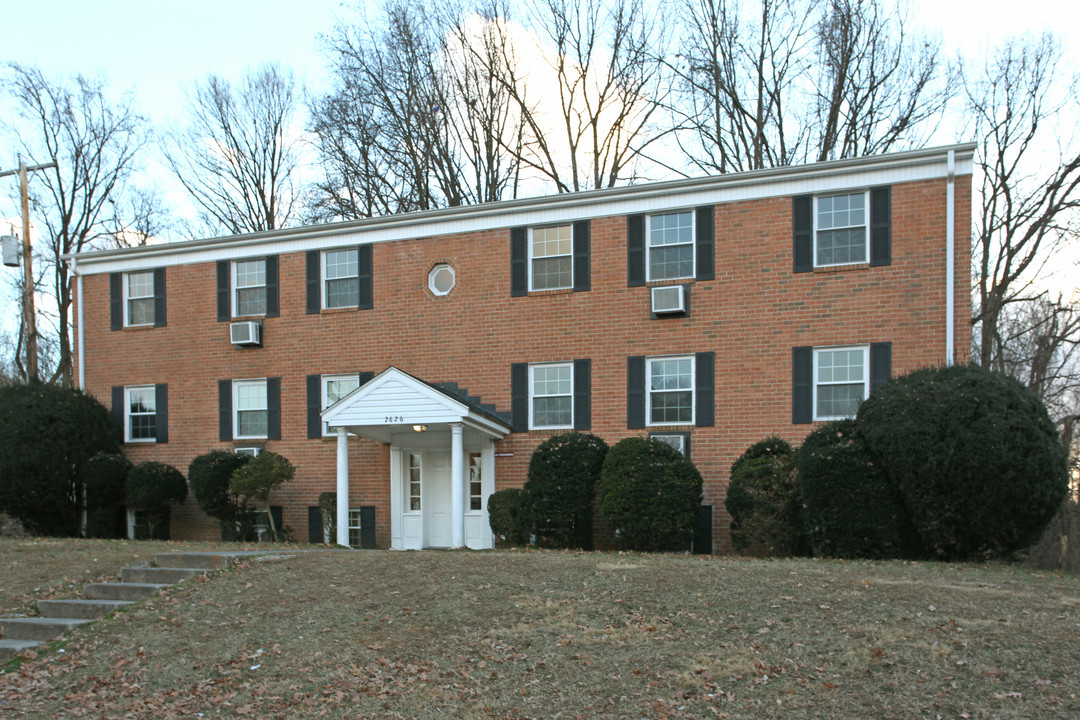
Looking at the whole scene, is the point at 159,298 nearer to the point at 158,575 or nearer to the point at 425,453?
the point at 425,453

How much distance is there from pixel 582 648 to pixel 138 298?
54.7ft

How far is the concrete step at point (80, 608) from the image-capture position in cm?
1059

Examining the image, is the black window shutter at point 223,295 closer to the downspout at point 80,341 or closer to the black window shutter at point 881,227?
the downspout at point 80,341

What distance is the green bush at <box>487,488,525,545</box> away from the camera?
16.8m

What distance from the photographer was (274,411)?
20125mm

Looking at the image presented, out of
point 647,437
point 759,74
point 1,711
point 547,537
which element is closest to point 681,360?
point 647,437

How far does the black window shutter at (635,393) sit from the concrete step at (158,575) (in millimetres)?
8232

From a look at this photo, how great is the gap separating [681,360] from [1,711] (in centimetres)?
1204

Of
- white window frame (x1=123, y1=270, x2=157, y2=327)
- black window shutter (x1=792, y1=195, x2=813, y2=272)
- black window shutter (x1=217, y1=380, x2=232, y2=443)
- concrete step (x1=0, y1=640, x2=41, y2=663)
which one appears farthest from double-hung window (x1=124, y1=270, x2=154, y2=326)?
black window shutter (x1=792, y1=195, x2=813, y2=272)

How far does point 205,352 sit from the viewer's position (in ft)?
68.4

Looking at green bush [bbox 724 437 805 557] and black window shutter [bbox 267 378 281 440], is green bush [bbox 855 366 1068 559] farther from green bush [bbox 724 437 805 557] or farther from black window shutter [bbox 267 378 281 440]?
black window shutter [bbox 267 378 281 440]

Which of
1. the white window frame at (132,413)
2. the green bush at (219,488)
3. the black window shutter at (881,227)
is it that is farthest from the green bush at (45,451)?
the black window shutter at (881,227)

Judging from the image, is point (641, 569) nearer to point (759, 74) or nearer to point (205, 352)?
point (205, 352)

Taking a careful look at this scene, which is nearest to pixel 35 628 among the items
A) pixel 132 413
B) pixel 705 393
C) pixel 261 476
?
pixel 261 476
